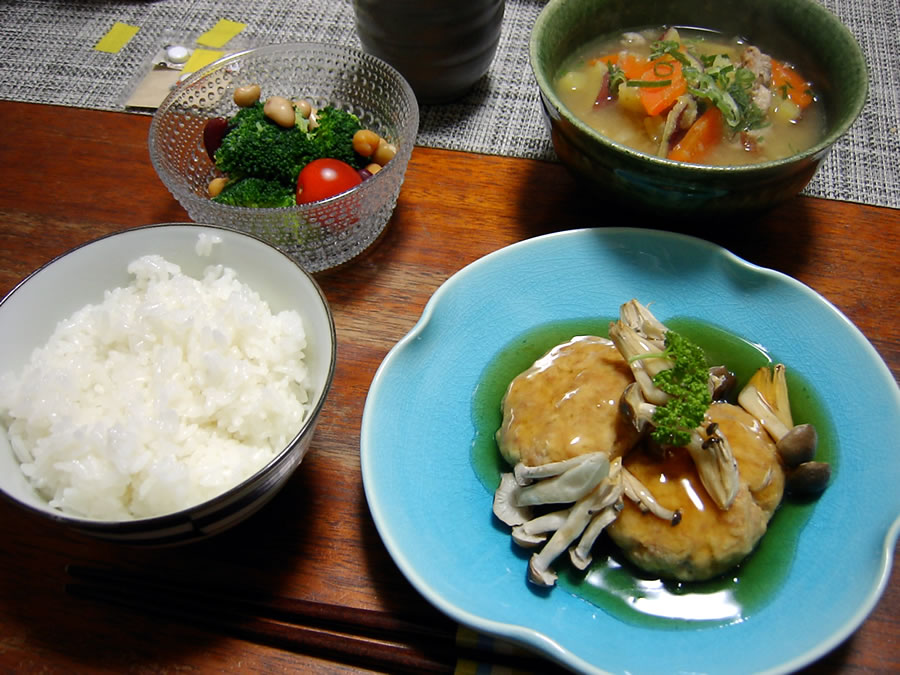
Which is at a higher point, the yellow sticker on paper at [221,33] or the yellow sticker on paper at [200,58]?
the yellow sticker on paper at [221,33]

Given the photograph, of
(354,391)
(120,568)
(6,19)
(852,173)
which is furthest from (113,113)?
(852,173)

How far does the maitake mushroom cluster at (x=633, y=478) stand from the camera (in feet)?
4.12

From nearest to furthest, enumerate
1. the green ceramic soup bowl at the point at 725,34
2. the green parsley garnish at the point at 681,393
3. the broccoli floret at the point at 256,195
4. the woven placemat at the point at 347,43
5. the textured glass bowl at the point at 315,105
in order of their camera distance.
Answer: the green parsley garnish at the point at 681,393
the green ceramic soup bowl at the point at 725,34
the textured glass bowl at the point at 315,105
the broccoli floret at the point at 256,195
the woven placemat at the point at 347,43

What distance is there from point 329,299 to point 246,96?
2.27ft

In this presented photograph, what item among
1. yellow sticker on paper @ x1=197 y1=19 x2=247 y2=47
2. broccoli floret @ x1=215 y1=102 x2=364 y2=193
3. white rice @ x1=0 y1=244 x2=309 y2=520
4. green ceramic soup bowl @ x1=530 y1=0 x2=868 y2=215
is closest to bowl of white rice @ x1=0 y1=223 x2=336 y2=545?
white rice @ x1=0 y1=244 x2=309 y2=520

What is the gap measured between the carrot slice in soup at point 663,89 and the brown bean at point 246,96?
115cm

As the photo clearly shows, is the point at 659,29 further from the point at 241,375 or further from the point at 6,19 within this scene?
the point at 6,19

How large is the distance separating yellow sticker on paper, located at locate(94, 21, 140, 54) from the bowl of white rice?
160 centimetres

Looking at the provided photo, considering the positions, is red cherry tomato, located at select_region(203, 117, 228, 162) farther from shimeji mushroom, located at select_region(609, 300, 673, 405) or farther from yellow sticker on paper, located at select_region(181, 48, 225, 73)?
shimeji mushroom, located at select_region(609, 300, 673, 405)

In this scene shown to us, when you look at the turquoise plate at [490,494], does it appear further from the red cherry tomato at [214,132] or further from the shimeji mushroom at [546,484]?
the red cherry tomato at [214,132]

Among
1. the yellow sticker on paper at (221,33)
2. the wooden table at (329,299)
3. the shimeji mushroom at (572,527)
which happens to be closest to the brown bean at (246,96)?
the wooden table at (329,299)

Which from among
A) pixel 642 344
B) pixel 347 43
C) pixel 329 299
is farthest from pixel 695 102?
pixel 347 43

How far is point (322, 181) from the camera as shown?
1.83 meters

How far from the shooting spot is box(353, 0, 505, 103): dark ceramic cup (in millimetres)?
2037
